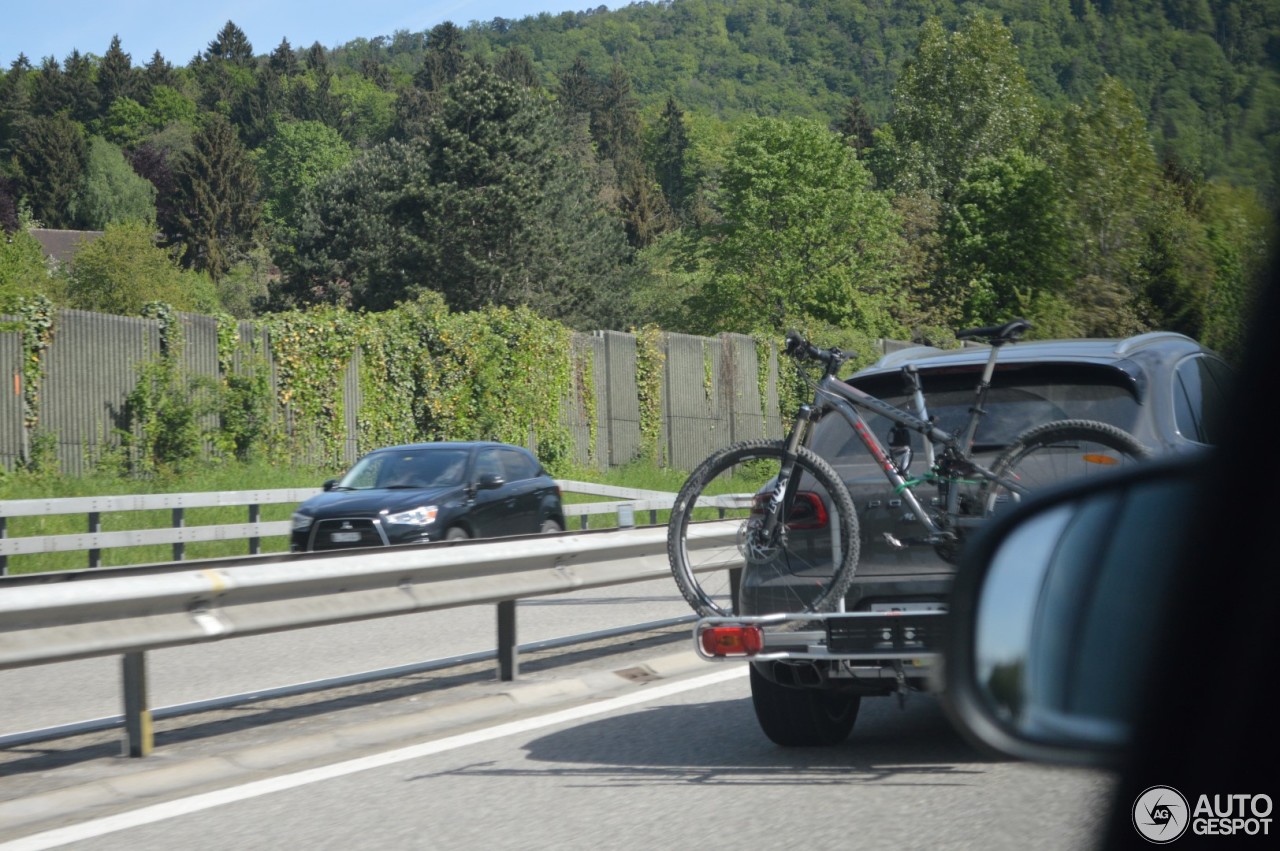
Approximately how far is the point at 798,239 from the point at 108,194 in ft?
227

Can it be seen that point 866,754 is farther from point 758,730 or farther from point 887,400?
point 887,400

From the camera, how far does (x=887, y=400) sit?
6852 mm

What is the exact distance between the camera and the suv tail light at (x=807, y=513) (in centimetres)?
649

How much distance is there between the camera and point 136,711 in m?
6.86

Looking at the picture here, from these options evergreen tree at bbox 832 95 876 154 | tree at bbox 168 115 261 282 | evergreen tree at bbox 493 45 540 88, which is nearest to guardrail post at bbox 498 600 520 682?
tree at bbox 168 115 261 282

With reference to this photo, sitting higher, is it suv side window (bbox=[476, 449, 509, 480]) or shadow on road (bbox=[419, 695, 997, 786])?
suv side window (bbox=[476, 449, 509, 480])

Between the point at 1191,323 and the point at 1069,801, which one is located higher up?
the point at 1191,323

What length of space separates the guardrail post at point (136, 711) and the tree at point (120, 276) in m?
66.7

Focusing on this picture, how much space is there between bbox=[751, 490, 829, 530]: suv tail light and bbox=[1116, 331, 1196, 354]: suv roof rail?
1.41 meters

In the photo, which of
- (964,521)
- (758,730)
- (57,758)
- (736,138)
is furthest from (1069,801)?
(736,138)

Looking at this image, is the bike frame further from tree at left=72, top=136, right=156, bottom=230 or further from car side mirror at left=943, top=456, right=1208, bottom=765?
tree at left=72, top=136, right=156, bottom=230

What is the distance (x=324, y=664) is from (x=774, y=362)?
28605mm

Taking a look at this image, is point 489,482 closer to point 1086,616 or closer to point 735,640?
point 735,640

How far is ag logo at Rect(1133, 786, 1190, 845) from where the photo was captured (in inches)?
80.9
